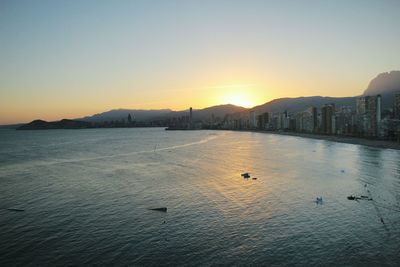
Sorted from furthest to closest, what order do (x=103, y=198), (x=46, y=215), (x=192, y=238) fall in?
(x=103, y=198), (x=46, y=215), (x=192, y=238)

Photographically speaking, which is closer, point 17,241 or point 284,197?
point 17,241

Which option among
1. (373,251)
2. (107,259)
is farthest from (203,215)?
(373,251)

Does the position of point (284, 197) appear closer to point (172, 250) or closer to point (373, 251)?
point (373, 251)

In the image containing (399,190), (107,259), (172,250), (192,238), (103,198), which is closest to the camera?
(107,259)

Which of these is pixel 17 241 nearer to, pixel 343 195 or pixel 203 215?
pixel 203 215

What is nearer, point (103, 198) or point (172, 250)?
point (172, 250)

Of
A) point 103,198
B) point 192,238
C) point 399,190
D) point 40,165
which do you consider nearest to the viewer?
point 192,238

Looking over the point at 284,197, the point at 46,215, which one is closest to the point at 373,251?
the point at 284,197

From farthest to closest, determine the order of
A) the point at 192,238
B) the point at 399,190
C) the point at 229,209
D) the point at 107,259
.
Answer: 1. the point at 399,190
2. the point at 229,209
3. the point at 192,238
4. the point at 107,259

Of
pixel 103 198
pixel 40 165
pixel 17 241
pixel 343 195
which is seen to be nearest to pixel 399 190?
pixel 343 195
